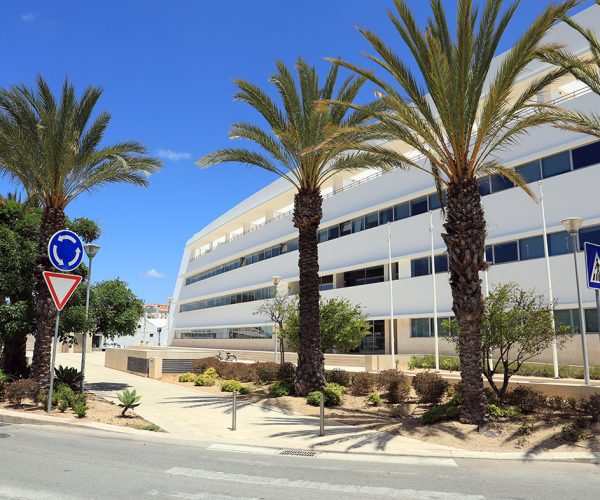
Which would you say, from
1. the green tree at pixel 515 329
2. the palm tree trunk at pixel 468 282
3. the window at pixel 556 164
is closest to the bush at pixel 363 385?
the green tree at pixel 515 329

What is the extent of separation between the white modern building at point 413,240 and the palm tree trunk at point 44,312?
60.5 ft

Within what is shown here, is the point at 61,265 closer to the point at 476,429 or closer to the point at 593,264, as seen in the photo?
the point at 476,429

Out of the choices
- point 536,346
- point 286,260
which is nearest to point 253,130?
point 536,346

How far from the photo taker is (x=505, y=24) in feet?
36.0

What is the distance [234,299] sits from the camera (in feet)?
178

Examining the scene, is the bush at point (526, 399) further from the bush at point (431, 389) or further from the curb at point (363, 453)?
the curb at point (363, 453)

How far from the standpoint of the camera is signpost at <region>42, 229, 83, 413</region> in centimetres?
1196

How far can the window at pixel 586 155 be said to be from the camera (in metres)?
22.4

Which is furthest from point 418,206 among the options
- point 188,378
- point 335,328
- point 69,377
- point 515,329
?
point 69,377

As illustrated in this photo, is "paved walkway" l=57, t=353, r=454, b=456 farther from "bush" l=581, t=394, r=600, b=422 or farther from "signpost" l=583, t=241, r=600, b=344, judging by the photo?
"signpost" l=583, t=241, r=600, b=344

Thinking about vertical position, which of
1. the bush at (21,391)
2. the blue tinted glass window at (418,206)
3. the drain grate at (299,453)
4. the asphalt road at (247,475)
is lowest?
the drain grate at (299,453)

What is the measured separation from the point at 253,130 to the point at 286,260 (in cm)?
2790

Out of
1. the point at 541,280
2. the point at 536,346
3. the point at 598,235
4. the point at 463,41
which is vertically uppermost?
the point at 463,41

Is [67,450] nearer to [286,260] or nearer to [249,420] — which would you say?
[249,420]
